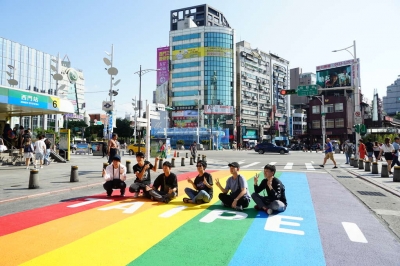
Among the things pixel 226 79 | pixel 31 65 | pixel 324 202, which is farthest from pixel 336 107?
pixel 31 65

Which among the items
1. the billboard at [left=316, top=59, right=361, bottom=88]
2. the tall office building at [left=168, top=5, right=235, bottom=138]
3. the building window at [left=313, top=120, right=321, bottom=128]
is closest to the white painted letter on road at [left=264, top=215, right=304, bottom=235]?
the building window at [left=313, top=120, right=321, bottom=128]

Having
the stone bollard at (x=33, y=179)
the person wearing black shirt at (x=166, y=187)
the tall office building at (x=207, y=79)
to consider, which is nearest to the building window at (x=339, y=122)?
the tall office building at (x=207, y=79)

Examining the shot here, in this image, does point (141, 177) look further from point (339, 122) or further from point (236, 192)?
point (339, 122)

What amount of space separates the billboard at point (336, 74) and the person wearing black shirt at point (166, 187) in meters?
77.9

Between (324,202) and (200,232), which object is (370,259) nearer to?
(200,232)

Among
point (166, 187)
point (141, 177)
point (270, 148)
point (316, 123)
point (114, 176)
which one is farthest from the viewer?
point (316, 123)

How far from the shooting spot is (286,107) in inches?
4811

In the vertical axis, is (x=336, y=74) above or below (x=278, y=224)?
above

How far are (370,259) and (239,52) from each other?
3873 inches

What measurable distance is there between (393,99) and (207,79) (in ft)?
410

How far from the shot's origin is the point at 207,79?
90.0 meters

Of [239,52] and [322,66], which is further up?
[239,52]

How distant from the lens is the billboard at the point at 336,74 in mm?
75688

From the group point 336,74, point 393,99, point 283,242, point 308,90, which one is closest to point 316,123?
point 336,74
